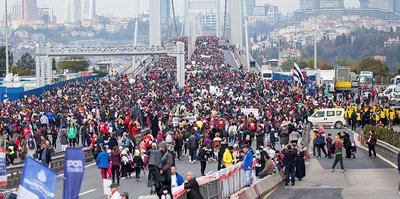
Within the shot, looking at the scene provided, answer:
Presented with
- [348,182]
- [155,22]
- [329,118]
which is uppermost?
[155,22]

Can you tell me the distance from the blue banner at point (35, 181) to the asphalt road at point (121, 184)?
1319 cm

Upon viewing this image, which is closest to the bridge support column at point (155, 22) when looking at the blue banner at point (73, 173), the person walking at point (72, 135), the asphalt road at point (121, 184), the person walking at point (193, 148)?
the person walking at point (72, 135)

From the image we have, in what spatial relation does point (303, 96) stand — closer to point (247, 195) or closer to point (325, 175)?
point (325, 175)

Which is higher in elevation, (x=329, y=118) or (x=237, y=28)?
(x=237, y=28)

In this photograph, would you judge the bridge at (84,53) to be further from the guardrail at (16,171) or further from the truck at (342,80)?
the guardrail at (16,171)

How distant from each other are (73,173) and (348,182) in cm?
1685

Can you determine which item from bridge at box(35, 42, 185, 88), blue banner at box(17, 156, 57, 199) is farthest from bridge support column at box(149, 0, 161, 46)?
blue banner at box(17, 156, 57, 199)

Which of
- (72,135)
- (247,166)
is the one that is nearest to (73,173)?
(247,166)

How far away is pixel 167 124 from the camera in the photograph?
148 ft

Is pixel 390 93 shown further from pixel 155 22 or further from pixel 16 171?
pixel 155 22

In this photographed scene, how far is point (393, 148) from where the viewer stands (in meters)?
37.1

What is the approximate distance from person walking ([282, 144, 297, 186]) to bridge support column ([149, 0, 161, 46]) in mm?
118216

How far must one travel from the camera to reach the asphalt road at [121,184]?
27.3 metres

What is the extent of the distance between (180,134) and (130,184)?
813 centimetres
